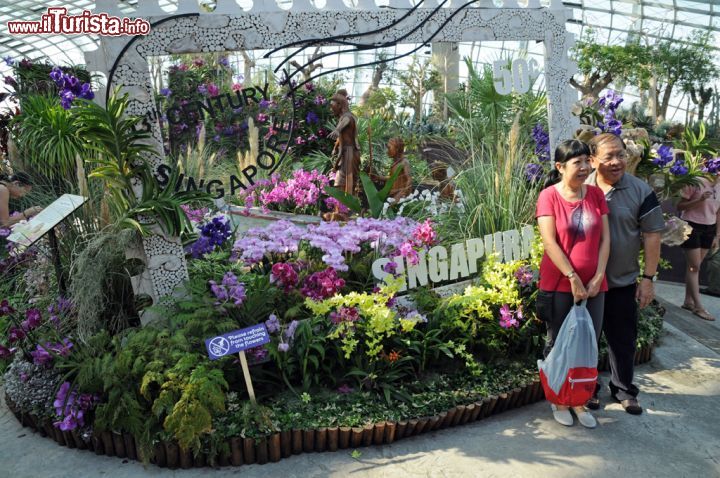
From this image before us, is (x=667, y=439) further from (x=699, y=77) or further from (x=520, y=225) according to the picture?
(x=699, y=77)

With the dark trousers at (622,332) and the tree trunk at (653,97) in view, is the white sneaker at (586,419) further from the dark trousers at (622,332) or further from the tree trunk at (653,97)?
the tree trunk at (653,97)

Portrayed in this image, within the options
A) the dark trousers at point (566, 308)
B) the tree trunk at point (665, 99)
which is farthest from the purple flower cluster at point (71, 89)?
the tree trunk at point (665, 99)

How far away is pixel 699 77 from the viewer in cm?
2253

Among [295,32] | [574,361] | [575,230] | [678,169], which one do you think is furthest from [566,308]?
[295,32]

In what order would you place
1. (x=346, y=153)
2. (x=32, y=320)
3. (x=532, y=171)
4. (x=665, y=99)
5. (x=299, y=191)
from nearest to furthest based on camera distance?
(x=32, y=320), (x=532, y=171), (x=346, y=153), (x=299, y=191), (x=665, y=99)

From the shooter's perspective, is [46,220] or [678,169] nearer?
[46,220]

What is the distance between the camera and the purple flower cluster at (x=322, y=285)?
3287 millimetres

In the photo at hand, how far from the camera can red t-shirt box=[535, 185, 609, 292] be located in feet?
9.26

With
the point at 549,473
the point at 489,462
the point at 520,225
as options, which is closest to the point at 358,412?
the point at 489,462

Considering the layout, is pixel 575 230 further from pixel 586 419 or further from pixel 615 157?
pixel 586 419

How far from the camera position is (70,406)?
278 centimetres

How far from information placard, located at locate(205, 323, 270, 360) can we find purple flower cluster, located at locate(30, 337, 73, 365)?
3.01 feet

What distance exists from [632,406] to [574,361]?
58 centimetres

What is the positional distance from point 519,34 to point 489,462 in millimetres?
3243
